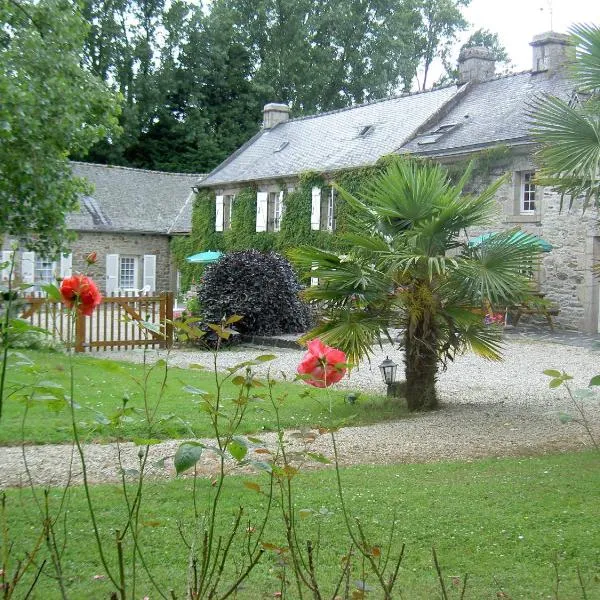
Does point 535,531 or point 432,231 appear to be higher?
point 432,231

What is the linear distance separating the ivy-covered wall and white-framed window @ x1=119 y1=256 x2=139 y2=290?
1751 millimetres

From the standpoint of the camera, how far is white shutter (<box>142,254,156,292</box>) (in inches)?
1363

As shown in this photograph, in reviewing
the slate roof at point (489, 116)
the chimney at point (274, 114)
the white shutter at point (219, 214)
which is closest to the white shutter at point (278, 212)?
the white shutter at point (219, 214)

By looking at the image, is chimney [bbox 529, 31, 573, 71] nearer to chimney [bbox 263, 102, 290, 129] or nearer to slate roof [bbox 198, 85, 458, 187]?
slate roof [bbox 198, 85, 458, 187]

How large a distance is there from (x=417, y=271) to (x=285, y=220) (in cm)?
1972

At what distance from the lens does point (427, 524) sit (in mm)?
4957

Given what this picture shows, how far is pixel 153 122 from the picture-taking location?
43531mm

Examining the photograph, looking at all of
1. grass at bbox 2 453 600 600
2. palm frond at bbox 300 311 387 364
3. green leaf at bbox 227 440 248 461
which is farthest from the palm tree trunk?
green leaf at bbox 227 440 248 461

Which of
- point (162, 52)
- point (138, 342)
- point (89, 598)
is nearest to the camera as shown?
point (89, 598)

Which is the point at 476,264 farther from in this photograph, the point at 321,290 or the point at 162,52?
the point at 162,52

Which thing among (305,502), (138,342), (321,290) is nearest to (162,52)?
A: (138,342)

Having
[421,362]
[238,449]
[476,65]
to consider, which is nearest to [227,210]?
[476,65]

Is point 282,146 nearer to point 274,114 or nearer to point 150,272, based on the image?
point 274,114

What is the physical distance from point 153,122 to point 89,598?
4167 centimetres
